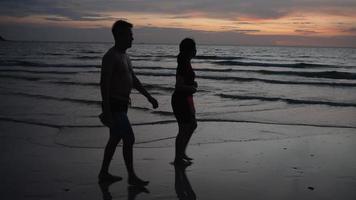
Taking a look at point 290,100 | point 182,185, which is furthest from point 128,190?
point 290,100

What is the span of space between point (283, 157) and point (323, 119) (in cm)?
468

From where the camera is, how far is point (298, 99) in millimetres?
15000

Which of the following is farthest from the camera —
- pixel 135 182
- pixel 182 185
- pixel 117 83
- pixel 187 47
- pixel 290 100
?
pixel 290 100

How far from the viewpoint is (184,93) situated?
5.52 metres

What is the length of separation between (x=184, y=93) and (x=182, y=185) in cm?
124

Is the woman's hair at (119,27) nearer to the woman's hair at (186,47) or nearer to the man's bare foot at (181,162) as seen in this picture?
the woman's hair at (186,47)

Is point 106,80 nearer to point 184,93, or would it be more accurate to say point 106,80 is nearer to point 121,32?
point 121,32

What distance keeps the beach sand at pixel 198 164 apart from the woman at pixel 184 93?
0.36 meters

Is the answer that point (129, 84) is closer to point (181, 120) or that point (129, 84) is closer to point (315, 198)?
point (181, 120)

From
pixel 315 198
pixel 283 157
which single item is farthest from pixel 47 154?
pixel 315 198

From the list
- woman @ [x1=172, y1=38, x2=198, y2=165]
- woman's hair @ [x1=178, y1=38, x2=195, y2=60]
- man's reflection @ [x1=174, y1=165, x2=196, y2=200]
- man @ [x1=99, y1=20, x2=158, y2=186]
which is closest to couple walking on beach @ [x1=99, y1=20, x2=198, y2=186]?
man @ [x1=99, y1=20, x2=158, y2=186]

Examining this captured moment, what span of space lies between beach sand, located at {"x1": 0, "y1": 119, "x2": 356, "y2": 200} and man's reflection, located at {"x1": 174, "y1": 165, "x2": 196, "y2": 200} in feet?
0.04

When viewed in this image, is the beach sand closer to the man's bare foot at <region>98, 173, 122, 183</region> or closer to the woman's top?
the man's bare foot at <region>98, 173, 122, 183</region>

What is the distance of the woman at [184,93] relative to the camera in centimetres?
544
